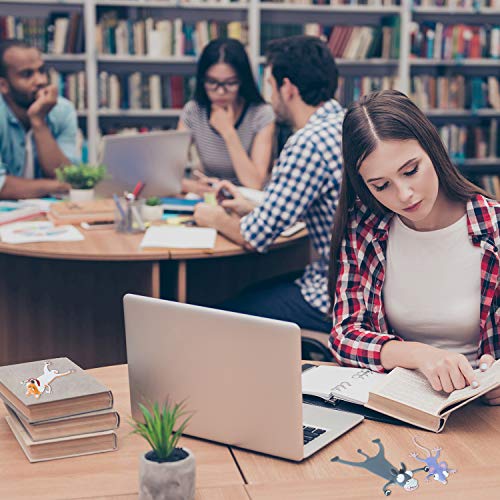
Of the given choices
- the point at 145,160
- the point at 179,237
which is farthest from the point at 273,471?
the point at 145,160

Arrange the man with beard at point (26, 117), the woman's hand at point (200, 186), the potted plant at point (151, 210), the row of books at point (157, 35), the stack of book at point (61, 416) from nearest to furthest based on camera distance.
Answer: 1. the stack of book at point (61, 416)
2. the potted plant at point (151, 210)
3. the woman's hand at point (200, 186)
4. the man with beard at point (26, 117)
5. the row of books at point (157, 35)

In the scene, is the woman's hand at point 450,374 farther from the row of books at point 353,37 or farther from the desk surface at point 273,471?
the row of books at point 353,37

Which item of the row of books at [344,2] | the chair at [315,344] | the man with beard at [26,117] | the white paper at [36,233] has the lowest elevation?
the chair at [315,344]

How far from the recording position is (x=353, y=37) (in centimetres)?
511

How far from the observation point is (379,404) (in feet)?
4.36

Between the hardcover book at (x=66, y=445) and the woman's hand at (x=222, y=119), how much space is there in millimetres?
2533

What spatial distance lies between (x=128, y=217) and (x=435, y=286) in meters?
1.35

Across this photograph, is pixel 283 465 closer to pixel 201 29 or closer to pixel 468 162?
pixel 201 29

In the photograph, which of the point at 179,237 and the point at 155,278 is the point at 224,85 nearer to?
the point at 179,237

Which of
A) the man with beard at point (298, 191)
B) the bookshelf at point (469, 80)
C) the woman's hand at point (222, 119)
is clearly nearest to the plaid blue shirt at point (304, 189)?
the man with beard at point (298, 191)

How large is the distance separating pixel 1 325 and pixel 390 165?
172 centimetres

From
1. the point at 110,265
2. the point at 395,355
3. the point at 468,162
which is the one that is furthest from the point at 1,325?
the point at 468,162

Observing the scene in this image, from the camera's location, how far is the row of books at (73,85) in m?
4.85

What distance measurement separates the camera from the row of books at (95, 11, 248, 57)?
4844mm
